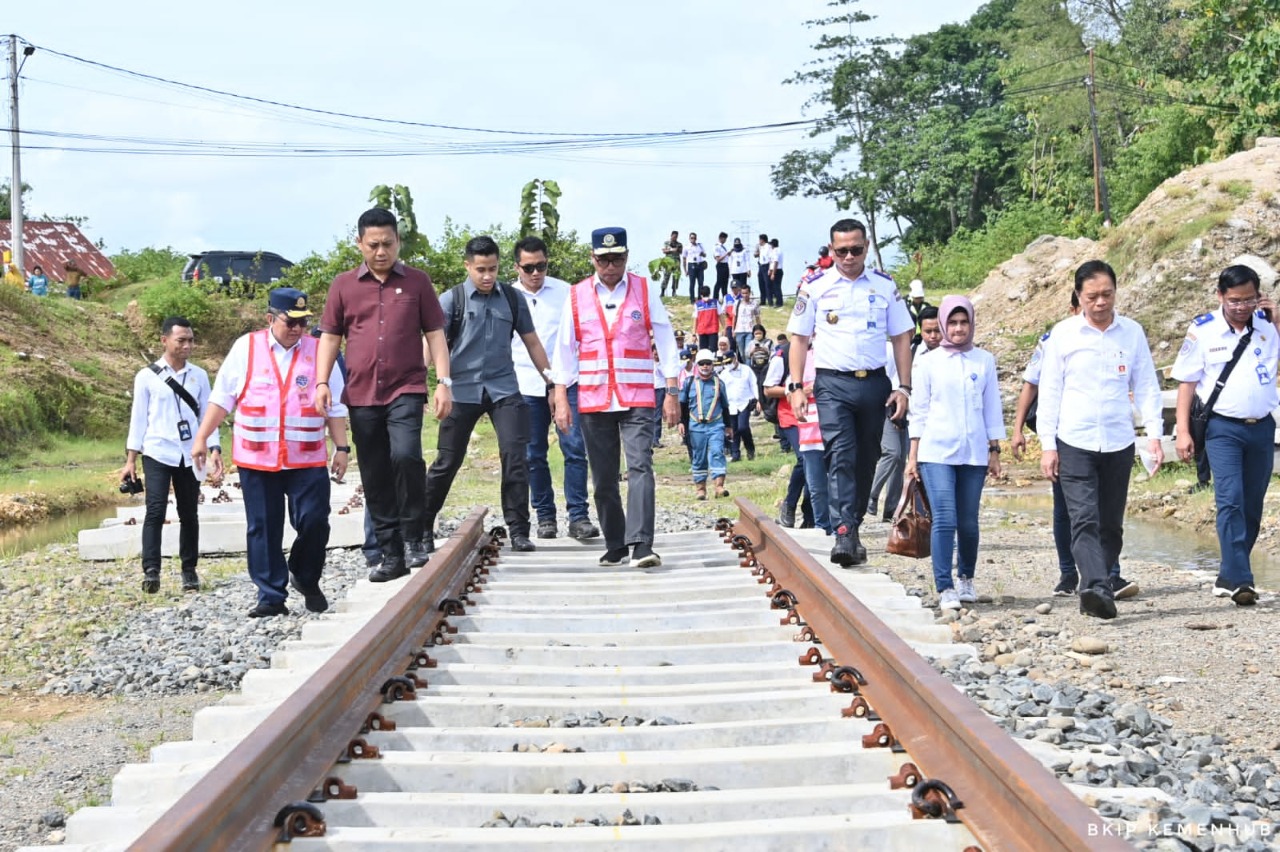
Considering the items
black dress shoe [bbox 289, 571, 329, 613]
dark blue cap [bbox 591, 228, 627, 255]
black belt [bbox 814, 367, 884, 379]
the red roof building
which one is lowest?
black dress shoe [bbox 289, 571, 329, 613]

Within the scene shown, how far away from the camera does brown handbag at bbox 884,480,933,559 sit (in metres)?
8.87

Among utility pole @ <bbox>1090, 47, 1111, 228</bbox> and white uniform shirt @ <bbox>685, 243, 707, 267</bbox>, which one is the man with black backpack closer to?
white uniform shirt @ <bbox>685, 243, 707, 267</bbox>

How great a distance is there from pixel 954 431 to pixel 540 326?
290 cm

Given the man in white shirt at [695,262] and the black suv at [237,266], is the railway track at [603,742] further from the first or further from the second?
the black suv at [237,266]

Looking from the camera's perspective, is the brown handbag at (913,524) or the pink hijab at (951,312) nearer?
the pink hijab at (951,312)

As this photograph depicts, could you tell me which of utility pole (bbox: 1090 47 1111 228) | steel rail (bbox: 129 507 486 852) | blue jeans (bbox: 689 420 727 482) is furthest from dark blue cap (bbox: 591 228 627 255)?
utility pole (bbox: 1090 47 1111 228)

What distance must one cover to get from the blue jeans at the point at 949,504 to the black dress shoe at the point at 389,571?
322 centimetres

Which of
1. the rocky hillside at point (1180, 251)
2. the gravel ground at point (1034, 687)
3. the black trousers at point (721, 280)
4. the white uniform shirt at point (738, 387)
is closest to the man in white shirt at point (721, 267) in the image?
the black trousers at point (721, 280)

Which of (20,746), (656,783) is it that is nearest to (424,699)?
(656,783)

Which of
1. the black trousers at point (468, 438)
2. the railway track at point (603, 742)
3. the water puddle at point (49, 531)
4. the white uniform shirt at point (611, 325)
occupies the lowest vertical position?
the water puddle at point (49, 531)

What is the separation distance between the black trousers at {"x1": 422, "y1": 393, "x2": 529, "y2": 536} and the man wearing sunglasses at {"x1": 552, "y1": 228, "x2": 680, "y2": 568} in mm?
604

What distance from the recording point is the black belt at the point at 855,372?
838 cm

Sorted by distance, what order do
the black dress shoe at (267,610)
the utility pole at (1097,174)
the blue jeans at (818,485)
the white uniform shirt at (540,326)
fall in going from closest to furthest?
the black dress shoe at (267,610) → the white uniform shirt at (540,326) → the blue jeans at (818,485) → the utility pole at (1097,174)

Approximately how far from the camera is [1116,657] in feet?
24.0
